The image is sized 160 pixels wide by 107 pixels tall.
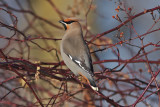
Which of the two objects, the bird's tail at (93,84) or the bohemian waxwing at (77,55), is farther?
the bohemian waxwing at (77,55)

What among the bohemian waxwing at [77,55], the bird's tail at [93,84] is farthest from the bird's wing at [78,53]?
the bird's tail at [93,84]

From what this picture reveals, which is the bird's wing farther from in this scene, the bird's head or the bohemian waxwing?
the bird's head

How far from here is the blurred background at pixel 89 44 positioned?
2318mm

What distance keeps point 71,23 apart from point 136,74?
980 mm

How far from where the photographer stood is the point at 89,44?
314 centimetres

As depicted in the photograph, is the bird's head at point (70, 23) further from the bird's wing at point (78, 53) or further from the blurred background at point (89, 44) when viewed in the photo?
the bird's wing at point (78, 53)

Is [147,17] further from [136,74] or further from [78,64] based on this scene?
[78,64]

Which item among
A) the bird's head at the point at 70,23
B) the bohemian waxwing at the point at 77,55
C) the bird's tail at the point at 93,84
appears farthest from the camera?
the bird's head at the point at 70,23

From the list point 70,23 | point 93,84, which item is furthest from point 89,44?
point 93,84

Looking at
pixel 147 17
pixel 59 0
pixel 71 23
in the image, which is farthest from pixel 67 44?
pixel 147 17

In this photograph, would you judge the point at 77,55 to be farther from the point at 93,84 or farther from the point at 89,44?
the point at 93,84

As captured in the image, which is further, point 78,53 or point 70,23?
point 70,23

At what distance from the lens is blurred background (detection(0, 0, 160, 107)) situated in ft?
7.61

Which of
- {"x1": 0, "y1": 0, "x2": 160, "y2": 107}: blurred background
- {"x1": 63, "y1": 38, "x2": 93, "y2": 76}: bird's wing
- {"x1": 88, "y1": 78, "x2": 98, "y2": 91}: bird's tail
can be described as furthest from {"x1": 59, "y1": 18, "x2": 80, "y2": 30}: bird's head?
{"x1": 88, "y1": 78, "x2": 98, "y2": 91}: bird's tail
